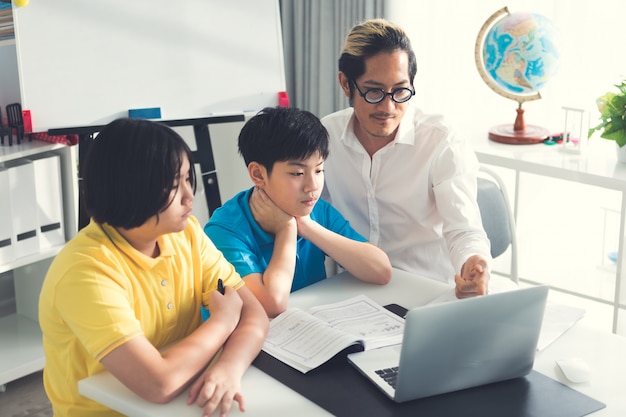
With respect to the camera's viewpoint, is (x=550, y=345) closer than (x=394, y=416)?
No

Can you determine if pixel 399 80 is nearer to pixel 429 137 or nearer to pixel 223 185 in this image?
pixel 429 137

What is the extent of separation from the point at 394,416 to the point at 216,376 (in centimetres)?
28

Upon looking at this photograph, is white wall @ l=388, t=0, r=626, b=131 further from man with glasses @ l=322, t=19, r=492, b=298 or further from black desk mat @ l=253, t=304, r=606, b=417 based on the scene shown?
black desk mat @ l=253, t=304, r=606, b=417

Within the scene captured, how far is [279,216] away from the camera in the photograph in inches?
64.9

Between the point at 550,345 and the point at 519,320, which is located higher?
the point at 519,320

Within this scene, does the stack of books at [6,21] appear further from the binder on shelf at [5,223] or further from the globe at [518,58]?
the globe at [518,58]

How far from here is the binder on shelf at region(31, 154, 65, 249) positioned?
253 cm

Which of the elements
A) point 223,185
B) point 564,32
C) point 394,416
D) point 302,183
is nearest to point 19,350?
point 223,185

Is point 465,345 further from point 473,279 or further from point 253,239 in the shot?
point 253,239

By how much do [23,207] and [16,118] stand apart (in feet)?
0.97

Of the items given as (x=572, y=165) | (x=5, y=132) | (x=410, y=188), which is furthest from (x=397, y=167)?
(x=5, y=132)

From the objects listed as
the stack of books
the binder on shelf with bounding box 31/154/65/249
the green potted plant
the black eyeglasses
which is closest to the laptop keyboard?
the black eyeglasses

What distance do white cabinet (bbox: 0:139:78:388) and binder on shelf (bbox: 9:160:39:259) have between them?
0.03m

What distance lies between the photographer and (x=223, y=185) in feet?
11.6
